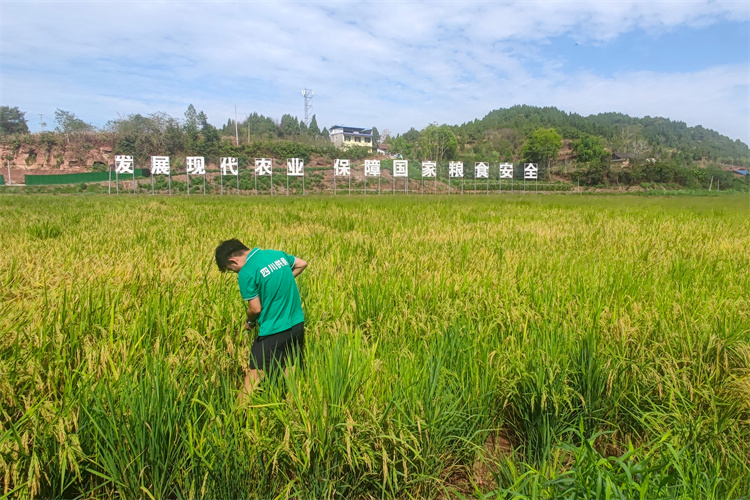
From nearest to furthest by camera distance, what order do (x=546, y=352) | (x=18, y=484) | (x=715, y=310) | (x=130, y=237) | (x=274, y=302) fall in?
(x=18, y=484), (x=546, y=352), (x=274, y=302), (x=715, y=310), (x=130, y=237)

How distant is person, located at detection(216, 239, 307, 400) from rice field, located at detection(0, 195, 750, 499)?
0.50 ft

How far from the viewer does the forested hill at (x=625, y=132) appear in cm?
7244

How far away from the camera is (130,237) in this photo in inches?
270

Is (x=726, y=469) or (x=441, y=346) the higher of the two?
(x=441, y=346)

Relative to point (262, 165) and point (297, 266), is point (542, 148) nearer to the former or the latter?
point (262, 165)

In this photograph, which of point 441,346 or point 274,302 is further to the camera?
point 274,302

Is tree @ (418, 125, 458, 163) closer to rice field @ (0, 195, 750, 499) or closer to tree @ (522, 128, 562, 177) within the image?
tree @ (522, 128, 562, 177)

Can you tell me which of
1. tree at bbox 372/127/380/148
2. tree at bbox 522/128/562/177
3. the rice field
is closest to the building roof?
tree at bbox 372/127/380/148

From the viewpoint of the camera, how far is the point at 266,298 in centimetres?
264

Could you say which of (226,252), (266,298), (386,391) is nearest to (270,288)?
(266,298)

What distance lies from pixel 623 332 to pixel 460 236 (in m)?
4.65

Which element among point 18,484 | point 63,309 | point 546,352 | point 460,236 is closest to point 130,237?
point 63,309

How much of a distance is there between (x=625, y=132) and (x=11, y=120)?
327 feet

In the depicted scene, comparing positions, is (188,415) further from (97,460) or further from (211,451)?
(97,460)
